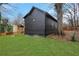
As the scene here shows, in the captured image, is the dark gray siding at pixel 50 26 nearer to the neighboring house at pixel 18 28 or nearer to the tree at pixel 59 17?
the tree at pixel 59 17

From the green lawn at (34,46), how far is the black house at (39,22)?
0.22ft

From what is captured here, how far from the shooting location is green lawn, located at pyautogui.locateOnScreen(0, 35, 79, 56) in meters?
2.48

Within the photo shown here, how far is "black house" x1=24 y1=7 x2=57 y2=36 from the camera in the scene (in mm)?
2508

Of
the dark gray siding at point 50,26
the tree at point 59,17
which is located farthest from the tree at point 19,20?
the tree at point 59,17

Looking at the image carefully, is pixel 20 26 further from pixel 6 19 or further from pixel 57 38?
pixel 57 38

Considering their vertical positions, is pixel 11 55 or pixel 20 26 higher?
pixel 20 26

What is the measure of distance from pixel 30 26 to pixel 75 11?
0.44 m

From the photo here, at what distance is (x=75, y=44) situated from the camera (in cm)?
250

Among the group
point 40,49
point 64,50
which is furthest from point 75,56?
point 40,49

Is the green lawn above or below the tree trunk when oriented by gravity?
below

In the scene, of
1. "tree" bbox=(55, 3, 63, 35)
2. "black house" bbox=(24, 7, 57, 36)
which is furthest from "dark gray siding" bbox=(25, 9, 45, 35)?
"tree" bbox=(55, 3, 63, 35)

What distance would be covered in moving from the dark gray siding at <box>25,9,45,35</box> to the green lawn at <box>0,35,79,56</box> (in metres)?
0.07

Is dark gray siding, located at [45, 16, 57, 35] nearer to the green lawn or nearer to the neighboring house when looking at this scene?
the green lawn

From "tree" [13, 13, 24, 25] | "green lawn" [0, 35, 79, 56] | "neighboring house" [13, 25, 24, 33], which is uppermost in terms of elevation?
"tree" [13, 13, 24, 25]
